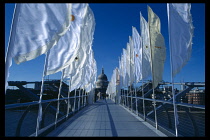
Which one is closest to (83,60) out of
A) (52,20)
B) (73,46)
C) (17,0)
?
(73,46)

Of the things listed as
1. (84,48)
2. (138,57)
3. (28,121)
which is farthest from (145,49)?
(28,121)

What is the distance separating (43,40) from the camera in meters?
3.48

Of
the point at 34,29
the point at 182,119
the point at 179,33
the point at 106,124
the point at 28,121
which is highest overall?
the point at 179,33

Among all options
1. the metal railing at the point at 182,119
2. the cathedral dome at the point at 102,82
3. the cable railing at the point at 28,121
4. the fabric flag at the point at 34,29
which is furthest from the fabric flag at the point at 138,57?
the cathedral dome at the point at 102,82

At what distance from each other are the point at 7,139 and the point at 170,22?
414cm

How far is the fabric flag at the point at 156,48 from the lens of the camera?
5.41 metres

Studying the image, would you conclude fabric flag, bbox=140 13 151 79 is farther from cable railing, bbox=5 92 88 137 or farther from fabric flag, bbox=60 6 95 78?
cable railing, bbox=5 92 88 137

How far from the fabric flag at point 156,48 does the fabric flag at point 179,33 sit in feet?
4.23

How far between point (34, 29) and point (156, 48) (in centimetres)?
368

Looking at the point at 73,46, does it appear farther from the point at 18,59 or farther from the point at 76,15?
the point at 18,59

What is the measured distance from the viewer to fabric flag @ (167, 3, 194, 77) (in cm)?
407

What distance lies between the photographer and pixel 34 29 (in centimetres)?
336

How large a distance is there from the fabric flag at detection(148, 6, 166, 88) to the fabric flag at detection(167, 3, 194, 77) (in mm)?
1288

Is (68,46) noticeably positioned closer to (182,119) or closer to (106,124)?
(106,124)
